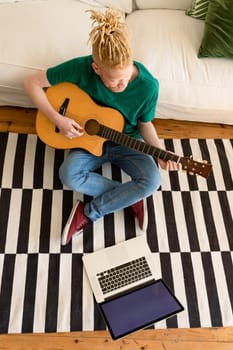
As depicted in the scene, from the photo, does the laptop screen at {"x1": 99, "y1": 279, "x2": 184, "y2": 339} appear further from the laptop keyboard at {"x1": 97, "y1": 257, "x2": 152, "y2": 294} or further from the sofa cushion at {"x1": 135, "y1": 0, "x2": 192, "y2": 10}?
the sofa cushion at {"x1": 135, "y1": 0, "x2": 192, "y2": 10}

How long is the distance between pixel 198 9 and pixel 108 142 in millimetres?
693

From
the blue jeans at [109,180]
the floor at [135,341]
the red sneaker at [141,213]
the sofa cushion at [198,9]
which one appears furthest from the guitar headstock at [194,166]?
the sofa cushion at [198,9]

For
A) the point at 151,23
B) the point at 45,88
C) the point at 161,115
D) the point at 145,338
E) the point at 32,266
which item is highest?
the point at 151,23

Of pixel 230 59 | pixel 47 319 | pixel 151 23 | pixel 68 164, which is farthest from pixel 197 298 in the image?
pixel 151 23

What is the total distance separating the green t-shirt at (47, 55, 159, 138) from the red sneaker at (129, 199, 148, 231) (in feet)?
1.08

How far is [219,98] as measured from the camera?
1536 mm

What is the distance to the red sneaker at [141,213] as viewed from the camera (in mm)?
1460

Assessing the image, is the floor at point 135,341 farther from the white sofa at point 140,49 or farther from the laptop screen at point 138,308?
the white sofa at point 140,49

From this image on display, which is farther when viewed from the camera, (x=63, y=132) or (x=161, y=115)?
(x=161, y=115)

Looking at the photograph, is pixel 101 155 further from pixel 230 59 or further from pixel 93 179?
pixel 230 59

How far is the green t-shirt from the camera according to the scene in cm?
126

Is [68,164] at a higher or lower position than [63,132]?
lower

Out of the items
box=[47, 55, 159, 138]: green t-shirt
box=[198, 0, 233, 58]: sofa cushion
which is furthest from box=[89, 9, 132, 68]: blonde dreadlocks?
box=[198, 0, 233, 58]: sofa cushion

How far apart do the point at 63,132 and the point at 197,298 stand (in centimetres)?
75
